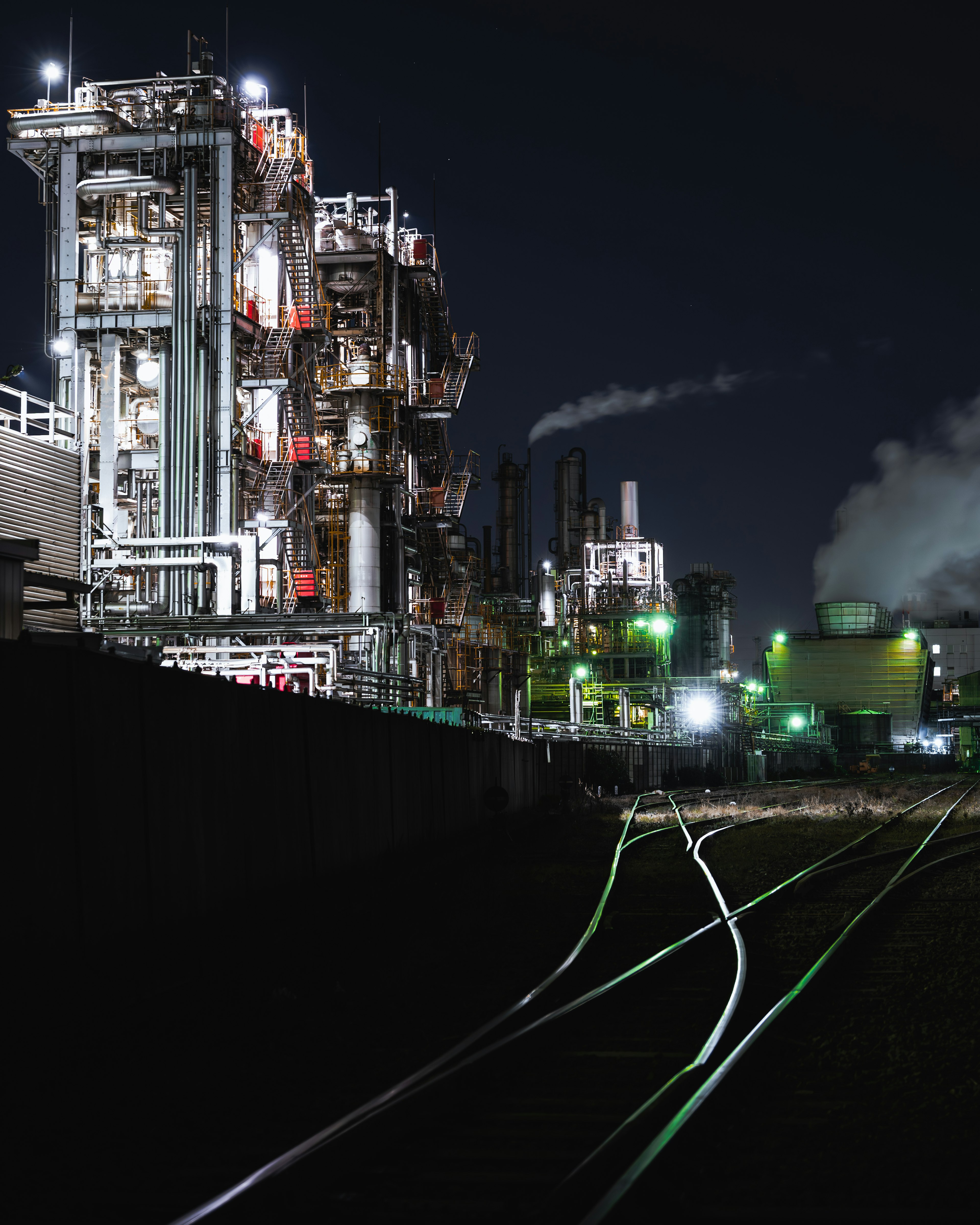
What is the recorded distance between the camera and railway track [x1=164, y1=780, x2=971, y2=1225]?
165 inches

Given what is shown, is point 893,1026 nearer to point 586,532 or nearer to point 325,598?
point 325,598

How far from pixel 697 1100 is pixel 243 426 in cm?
3518

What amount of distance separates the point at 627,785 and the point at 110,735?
3642 cm

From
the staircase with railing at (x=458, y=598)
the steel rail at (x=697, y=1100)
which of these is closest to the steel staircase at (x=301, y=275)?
the staircase with railing at (x=458, y=598)

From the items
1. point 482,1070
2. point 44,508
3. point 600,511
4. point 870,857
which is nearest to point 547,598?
point 600,511

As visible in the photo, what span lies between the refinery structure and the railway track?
12.7 meters

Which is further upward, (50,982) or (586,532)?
(586,532)

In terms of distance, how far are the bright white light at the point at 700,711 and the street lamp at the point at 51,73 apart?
4388 centimetres

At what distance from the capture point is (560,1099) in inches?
217

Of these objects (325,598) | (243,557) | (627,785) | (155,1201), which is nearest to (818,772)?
(627,785)

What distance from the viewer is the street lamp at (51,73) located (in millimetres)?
41281

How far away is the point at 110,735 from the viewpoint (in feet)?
26.6

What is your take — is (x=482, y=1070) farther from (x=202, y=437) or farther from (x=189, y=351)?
(x=189, y=351)

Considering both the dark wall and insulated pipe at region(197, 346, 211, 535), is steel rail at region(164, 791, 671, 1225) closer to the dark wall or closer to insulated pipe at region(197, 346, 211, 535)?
the dark wall
